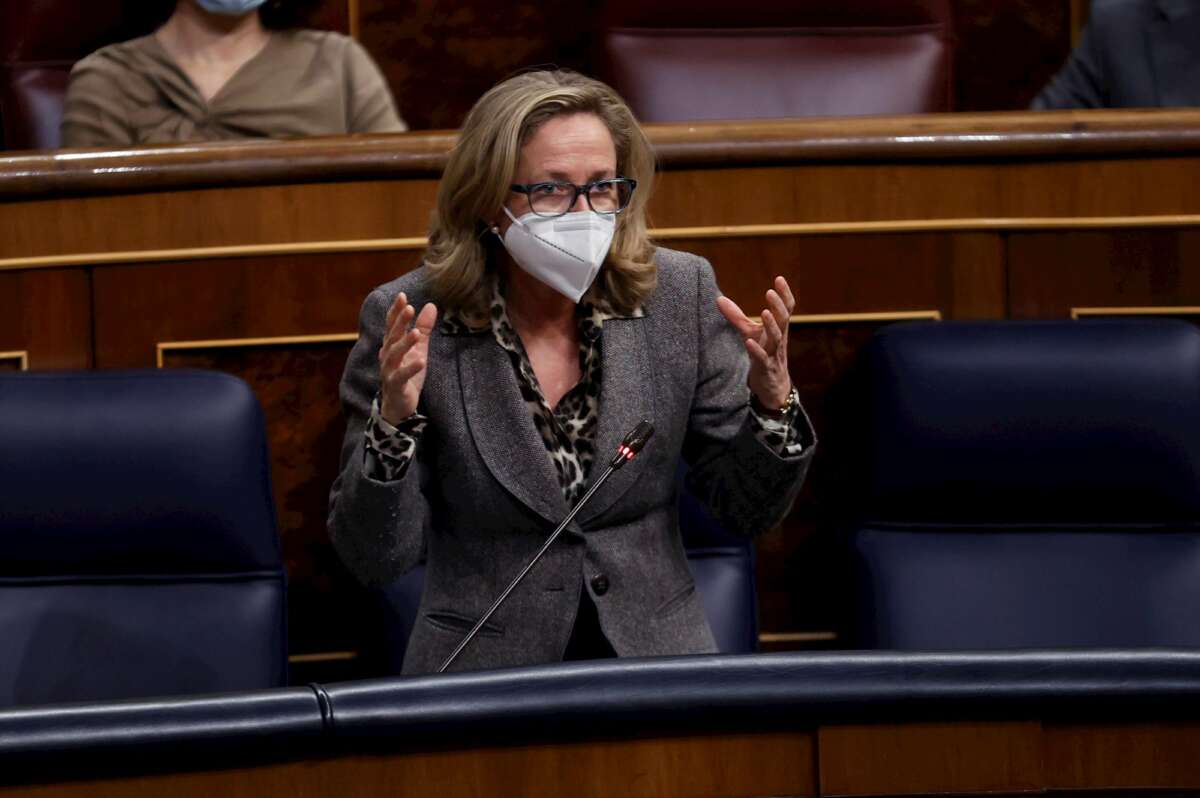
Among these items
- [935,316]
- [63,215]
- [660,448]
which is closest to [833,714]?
[660,448]

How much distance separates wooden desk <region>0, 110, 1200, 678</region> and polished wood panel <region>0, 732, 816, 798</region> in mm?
537

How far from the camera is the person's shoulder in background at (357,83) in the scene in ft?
4.53

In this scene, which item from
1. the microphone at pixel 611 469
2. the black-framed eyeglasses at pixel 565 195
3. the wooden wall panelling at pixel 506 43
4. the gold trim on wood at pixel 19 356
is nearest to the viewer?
the microphone at pixel 611 469

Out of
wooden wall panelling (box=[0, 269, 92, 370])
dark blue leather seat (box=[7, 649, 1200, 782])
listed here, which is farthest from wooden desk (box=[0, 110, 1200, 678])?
dark blue leather seat (box=[7, 649, 1200, 782])

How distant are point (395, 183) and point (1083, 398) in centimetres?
46

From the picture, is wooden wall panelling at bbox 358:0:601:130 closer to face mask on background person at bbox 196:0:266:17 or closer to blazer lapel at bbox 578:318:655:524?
face mask on background person at bbox 196:0:266:17

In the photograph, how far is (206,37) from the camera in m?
1.39

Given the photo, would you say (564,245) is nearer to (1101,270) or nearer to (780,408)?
(780,408)

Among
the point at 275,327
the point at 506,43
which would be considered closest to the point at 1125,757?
the point at 275,327

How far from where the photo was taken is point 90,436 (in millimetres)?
941

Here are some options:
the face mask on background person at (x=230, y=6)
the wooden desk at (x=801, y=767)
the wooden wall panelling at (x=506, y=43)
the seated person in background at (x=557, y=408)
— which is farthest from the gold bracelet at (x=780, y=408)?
the wooden wall panelling at (x=506, y=43)

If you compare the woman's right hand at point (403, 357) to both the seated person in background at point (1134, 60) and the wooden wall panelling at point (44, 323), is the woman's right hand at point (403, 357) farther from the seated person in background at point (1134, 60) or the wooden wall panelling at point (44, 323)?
the seated person in background at point (1134, 60)

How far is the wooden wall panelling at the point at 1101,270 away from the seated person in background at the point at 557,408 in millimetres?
261

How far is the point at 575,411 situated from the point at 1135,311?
1.36 ft
